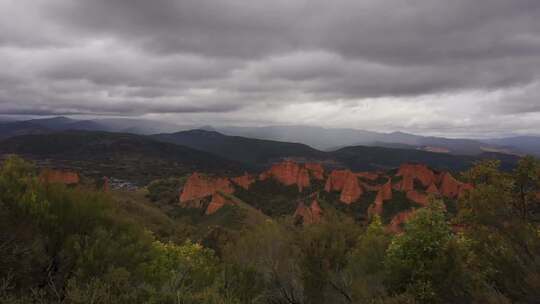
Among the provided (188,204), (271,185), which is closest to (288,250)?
(188,204)

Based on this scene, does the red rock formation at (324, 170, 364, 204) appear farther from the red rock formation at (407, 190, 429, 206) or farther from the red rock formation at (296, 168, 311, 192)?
the red rock formation at (407, 190, 429, 206)

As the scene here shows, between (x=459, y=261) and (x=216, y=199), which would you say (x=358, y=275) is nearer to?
(x=459, y=261)

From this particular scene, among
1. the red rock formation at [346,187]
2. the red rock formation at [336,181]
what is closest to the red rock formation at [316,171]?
the red rock formation at [336,181]

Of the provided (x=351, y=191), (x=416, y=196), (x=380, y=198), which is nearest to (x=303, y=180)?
(x=351, y=191)

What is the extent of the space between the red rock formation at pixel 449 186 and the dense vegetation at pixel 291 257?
6967 centimetres

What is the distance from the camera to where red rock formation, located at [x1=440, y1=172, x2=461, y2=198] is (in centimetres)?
7797

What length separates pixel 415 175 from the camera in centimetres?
8906

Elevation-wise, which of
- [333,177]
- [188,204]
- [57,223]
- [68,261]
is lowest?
[188,204]

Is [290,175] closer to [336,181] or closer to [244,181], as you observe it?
[244,181]

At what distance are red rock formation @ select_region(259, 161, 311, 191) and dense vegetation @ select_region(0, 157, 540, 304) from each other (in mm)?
89829

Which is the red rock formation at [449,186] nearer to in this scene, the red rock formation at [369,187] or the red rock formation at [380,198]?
the red rock formation at [380,198]

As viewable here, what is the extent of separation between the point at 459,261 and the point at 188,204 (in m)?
83.0

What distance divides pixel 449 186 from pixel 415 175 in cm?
995

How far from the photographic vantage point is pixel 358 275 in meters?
15.3
